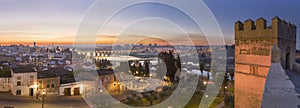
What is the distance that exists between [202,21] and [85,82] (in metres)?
14.8

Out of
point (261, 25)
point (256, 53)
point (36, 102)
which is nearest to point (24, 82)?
point (36, 102)

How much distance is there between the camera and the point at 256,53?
5383 millimetres

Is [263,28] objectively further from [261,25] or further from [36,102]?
[36,102]

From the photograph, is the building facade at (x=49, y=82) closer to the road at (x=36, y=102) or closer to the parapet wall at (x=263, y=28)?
the road at (x=36, y=102)

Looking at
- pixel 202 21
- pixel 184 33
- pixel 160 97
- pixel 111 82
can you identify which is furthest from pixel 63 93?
pixel 202 21

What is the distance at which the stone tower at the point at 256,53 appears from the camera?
5.02 m

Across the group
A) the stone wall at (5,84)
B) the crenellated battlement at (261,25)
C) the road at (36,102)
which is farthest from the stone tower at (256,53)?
the stone wall at (5,84)

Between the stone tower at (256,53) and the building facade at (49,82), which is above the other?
the stone tower at (256,53)

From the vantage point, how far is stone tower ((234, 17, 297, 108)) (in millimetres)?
5016

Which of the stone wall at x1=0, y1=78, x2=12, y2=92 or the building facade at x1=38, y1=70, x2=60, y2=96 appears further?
the stone wall at x1=0, y1=78, x2=12, y2=92

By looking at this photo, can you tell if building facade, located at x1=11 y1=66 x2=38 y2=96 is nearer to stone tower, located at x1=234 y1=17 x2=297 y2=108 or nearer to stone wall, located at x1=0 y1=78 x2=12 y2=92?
stone wall, located at x1=0 y1=78 x2=12 y2=92

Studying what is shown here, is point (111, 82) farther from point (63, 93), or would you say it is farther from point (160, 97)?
point (160, 97)

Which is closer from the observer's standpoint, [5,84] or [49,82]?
[49,82]

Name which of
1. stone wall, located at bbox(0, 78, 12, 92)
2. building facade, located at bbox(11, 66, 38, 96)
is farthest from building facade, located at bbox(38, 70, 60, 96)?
stone wall, located at bbox(0, 78, 12, 92)
